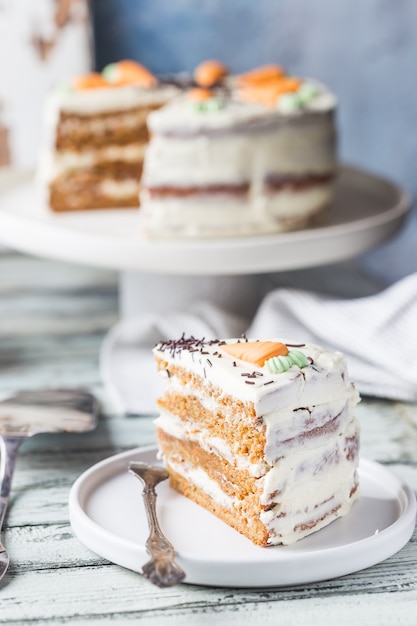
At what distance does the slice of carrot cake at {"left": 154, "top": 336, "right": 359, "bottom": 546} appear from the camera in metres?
1.44

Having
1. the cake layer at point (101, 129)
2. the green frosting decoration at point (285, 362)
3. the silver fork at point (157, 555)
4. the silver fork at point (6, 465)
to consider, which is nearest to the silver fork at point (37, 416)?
the silver fork at point (6, 465)

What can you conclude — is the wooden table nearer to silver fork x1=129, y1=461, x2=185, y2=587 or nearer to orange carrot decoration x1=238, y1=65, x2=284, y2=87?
silver fork x1=129, y1=461, x2=185, y2=587

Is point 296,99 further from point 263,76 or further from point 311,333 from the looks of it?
point 311,333

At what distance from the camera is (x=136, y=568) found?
1.39 metres

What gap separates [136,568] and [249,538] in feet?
Result: 0.62

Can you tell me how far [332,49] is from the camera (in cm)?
313

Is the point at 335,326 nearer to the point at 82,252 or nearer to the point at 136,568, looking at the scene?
the point at 82,252

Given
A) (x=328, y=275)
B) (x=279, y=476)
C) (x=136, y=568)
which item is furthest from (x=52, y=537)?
(x=328, y=275)

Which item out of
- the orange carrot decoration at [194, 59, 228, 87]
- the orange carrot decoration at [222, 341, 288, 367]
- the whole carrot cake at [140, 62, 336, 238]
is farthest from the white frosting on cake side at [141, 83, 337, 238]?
the orange carrot decoration at [222, 341, 288, 367]

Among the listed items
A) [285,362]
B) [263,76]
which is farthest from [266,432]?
[263,76]

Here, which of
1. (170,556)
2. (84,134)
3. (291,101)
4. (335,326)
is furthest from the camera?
(84,134)

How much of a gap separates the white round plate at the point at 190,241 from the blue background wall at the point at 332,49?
249 mm

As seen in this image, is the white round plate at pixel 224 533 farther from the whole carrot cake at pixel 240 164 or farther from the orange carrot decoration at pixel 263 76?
the orange carrot decoration at pixel 263 76

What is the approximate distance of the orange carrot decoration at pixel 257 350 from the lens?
4.86 ft
